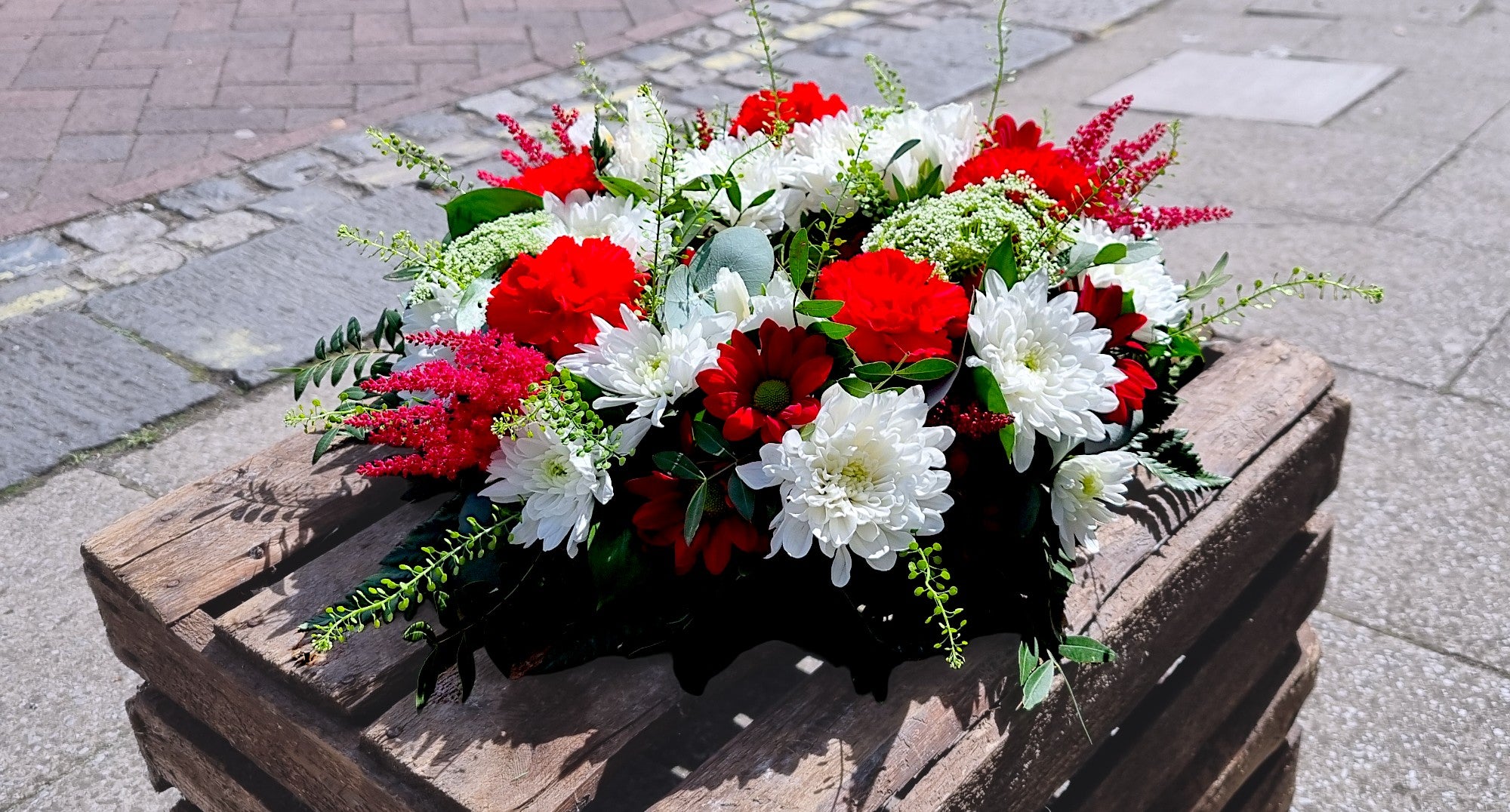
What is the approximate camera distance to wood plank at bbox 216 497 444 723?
119 cm

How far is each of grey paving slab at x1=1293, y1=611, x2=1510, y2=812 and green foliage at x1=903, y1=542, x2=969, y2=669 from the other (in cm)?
99

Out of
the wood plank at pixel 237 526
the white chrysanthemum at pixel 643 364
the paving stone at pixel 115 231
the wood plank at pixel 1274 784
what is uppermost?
the white chrysanthemum at pixel 643 364

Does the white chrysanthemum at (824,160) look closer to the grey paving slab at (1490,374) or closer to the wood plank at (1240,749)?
the wood plank at (1240,749)

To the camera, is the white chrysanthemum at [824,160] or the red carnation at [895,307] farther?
the white chrysanthemum at [824,160]

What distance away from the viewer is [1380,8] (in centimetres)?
535

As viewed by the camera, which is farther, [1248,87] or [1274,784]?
[1248,87]

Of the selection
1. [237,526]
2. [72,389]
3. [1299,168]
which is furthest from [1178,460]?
[1299,168]

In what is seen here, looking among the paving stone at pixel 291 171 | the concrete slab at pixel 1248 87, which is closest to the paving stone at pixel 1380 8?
the concrete slab at pixel 1248 87

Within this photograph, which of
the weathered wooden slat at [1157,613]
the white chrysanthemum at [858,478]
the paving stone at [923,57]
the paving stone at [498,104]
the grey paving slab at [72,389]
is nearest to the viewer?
the white chrysanthemum at [858,478]

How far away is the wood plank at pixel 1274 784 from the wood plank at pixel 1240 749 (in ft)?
0.05

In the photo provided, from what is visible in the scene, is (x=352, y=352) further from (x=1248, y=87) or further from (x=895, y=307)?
(x=1248, y=87)

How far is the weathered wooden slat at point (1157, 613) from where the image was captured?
1185 mm

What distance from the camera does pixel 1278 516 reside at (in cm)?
160

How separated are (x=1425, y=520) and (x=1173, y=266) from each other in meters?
1.08
